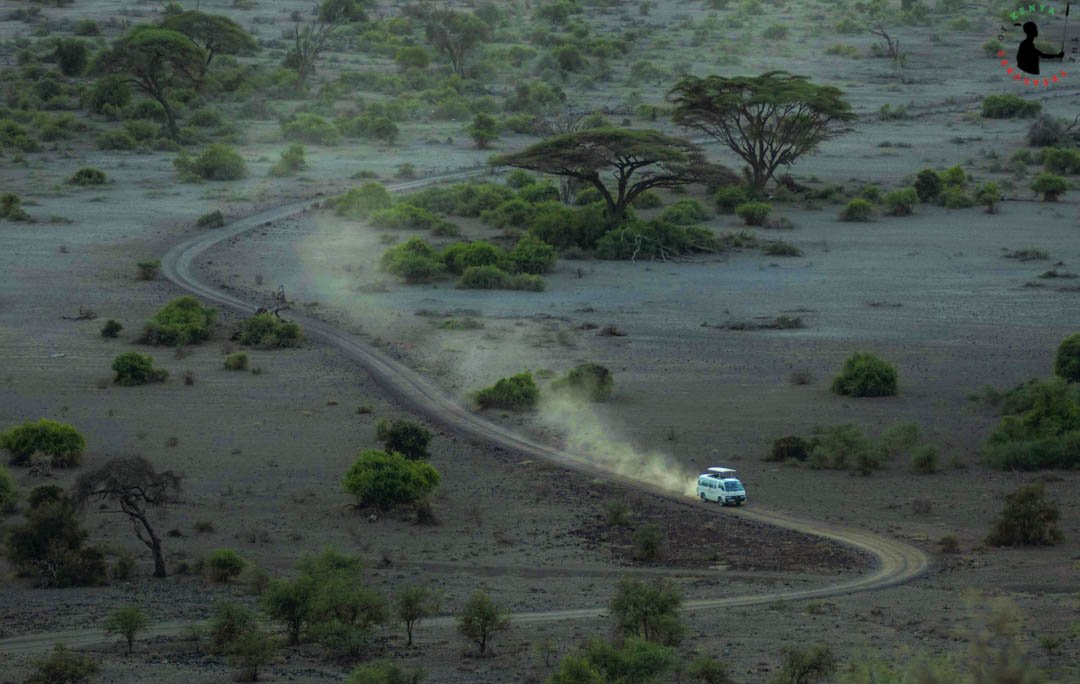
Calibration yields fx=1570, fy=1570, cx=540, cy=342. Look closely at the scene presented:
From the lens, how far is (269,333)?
39812 millimetres

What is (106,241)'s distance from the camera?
53906 mm

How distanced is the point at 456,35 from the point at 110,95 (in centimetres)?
3277

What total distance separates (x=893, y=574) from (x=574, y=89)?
7445cm

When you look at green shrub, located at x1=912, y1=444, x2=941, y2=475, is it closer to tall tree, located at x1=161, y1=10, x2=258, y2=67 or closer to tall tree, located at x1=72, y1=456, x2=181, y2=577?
tall tree, located at x1=72, y1=456, x2=181, y2=577

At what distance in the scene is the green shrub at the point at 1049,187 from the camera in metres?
62.0

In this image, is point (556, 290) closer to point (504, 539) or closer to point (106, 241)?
point (106, 241)

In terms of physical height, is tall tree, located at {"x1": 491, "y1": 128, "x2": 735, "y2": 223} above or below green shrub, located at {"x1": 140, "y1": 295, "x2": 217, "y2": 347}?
above

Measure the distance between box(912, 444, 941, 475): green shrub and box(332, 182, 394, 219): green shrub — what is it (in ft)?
111

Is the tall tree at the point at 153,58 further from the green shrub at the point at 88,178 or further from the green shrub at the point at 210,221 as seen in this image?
the green shrub at the point at 210,221

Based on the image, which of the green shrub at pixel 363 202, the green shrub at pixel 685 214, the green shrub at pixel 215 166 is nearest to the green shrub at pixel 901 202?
the green shrub at pixel 685 214

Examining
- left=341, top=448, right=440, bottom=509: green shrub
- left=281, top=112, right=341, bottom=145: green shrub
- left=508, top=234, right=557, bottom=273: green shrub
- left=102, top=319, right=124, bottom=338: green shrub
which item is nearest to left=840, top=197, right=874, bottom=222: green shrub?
left=508, top=234, right=557, bottom=273: green shrub

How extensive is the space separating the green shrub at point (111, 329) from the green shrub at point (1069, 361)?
23101 millimetres

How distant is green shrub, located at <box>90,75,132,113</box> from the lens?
256ft

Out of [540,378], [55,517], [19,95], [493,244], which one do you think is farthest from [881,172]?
[55,517]
